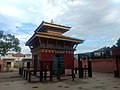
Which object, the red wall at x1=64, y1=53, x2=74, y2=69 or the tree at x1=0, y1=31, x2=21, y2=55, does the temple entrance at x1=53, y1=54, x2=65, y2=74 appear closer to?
the red wall at x1=64, y1=53, x2=74, y2=69

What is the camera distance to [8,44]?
75.1 feet

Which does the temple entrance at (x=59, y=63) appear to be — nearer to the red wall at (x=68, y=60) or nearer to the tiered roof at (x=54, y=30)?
the red wall at (x=68, y=60)

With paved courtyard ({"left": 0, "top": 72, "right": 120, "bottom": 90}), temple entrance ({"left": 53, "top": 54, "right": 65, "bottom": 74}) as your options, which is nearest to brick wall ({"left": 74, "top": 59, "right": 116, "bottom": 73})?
temple entrance ({"left": 53, "top": 54, "right": 65, "bottom": 74})

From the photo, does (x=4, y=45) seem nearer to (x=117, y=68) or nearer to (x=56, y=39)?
(x=56, y=39)

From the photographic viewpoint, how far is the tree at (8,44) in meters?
22.3

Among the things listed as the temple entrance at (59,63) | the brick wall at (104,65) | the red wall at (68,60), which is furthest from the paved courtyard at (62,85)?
the brick wall at (104,65)

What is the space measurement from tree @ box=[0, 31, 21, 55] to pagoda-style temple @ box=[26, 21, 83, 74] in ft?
32.0

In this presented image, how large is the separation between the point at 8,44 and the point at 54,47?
488 inches

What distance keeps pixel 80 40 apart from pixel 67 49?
1.81 meters

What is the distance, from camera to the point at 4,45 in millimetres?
22219

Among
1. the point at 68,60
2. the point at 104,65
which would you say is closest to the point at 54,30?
the point at 68,60

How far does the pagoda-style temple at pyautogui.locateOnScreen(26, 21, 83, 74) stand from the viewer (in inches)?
503

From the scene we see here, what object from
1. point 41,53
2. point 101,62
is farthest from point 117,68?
point 41,53

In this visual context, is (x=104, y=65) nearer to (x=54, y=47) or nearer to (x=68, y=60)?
(x=68, y=60)
